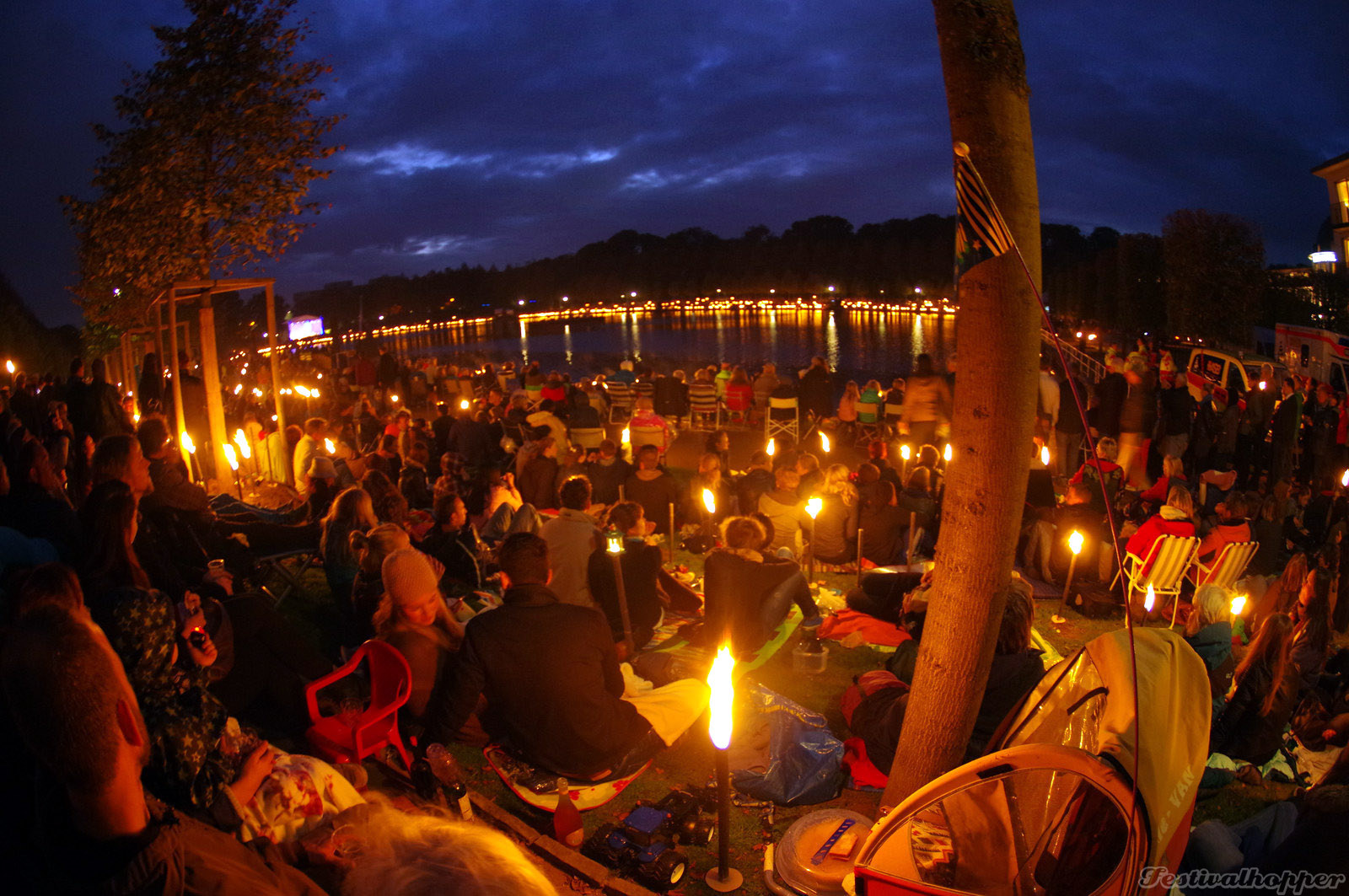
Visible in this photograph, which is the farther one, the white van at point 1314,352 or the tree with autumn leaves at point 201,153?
the white van at point 1314,352

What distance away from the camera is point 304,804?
307 centimetres

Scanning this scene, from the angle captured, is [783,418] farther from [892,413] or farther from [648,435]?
[648,435]

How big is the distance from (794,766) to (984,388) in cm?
222

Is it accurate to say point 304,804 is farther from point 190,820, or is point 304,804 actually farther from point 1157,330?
point 1157,330

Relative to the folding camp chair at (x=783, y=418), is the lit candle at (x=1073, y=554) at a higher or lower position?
lower

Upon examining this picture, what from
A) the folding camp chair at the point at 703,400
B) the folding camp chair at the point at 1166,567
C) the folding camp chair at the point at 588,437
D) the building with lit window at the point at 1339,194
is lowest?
the folding camp chair at the point at 1166,567

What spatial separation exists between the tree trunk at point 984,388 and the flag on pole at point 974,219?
0.11 feet

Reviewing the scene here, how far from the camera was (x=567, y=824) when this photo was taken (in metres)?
3.48

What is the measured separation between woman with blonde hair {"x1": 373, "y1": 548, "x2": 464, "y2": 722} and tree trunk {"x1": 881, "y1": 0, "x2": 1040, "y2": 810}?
7.66 ft

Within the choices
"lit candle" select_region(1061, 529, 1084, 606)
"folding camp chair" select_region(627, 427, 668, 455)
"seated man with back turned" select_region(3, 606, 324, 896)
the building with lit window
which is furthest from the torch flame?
the building with lit window

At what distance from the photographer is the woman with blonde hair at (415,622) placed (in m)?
3.87

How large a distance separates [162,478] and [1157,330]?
41.6 m

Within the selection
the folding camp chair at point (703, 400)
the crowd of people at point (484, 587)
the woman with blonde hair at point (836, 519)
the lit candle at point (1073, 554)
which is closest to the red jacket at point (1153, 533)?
the crowd of people at point (484, 587)

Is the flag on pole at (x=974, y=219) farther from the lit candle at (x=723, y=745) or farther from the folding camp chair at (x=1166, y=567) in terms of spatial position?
the folding camp chair at (x=1166, y=567)
